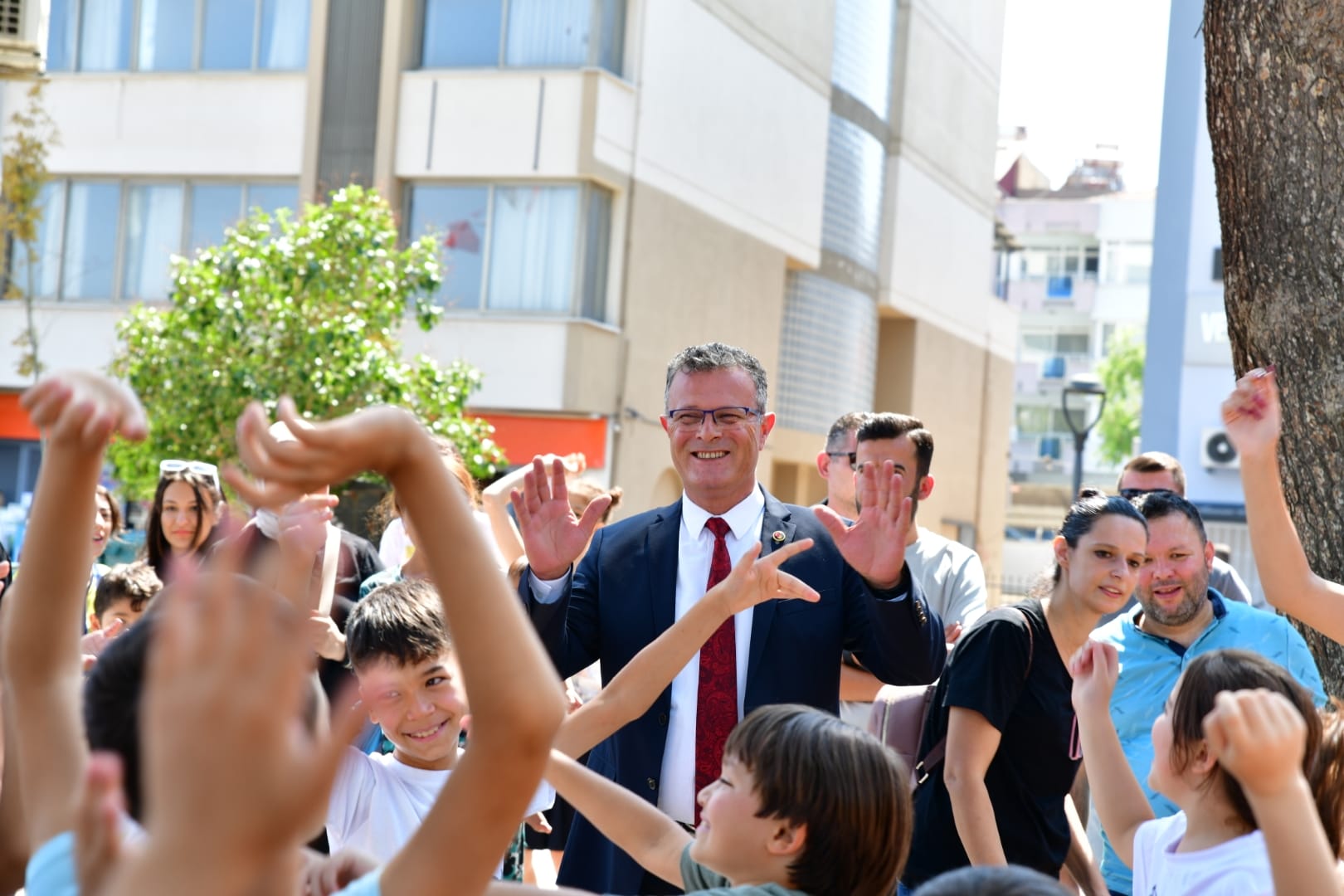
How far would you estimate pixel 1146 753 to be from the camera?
4355 millimetres

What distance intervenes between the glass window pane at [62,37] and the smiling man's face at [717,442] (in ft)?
71.1

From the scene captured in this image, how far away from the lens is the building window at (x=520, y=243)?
69.2 ft

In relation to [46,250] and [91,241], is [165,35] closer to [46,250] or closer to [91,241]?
[91,241]

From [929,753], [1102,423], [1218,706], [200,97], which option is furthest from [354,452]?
[1102,423]

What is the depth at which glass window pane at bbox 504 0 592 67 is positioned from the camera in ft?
69.6

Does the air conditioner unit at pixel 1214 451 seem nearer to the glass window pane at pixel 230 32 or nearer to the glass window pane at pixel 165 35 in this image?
the glass window pane at pixel 230 32

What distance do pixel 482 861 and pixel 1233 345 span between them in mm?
4233

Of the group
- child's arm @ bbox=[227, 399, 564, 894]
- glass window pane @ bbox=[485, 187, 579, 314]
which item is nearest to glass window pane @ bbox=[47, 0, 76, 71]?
glass window pane @ bbox=[485, 187, 579, 314]

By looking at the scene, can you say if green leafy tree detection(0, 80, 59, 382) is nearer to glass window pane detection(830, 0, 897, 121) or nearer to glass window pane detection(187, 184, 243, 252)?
glass window pane detection(187, 184, 243, 252)

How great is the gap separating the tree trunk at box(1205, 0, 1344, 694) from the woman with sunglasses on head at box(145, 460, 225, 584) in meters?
4.04

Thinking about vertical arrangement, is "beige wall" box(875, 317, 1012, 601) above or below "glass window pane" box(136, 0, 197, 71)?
below

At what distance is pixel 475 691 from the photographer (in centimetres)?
165

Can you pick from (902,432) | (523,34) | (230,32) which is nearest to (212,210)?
(230,32)

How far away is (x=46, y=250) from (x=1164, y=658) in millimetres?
21397
